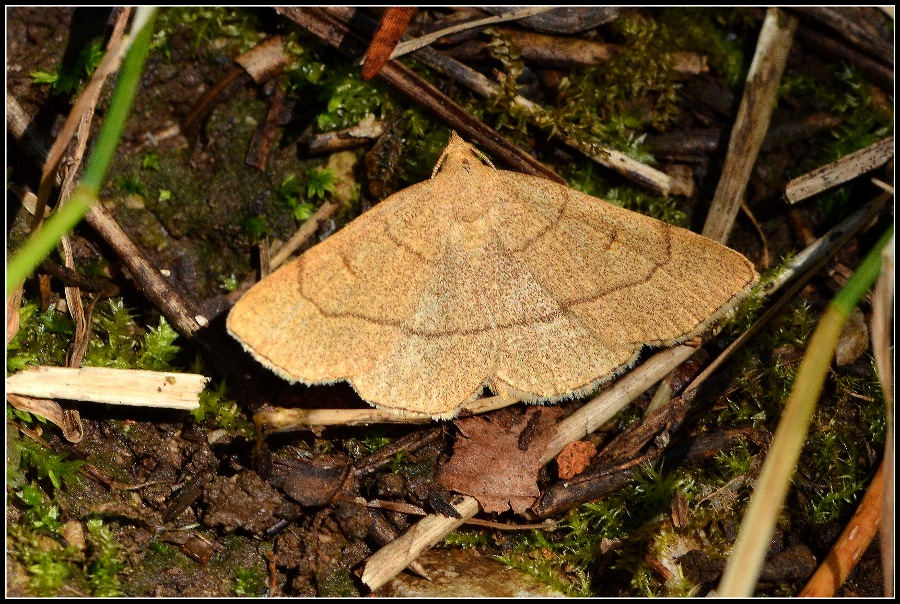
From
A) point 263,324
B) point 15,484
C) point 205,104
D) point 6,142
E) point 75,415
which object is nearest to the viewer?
point 263,324

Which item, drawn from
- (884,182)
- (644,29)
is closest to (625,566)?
(884,182)

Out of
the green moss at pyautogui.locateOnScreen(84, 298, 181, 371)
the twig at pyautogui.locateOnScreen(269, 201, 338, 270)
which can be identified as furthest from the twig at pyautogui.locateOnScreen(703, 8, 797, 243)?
the green moss at pyautogui.locateOnScreen(84, 298, 181, 371)

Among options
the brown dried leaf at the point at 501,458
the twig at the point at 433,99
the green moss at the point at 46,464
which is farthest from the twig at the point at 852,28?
the green moss at the point at 46,464

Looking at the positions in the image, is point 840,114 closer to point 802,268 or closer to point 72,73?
point 802,268

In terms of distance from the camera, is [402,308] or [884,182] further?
[884,182]

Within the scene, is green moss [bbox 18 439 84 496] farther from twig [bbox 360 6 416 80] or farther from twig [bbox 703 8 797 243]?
twig [bbox 703 8 797 243]

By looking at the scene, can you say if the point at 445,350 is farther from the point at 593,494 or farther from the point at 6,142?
the point at 6,142
